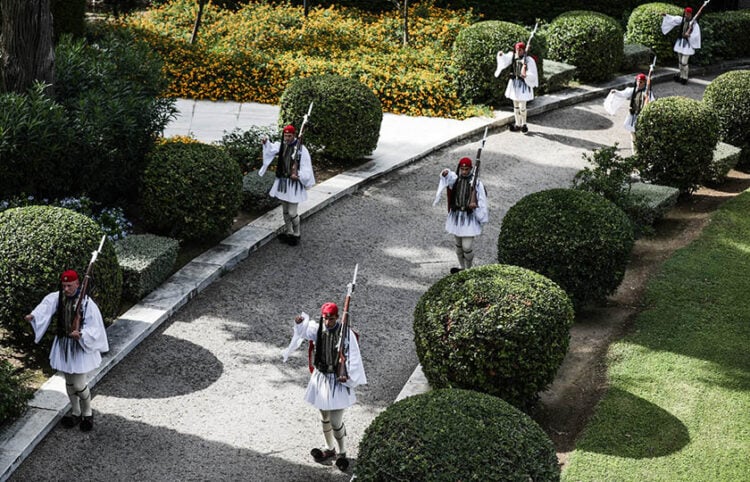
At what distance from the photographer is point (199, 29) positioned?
21.5 meters

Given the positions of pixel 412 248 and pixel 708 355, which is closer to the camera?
pixel 708 355

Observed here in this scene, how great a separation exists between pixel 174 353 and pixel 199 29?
12.9m

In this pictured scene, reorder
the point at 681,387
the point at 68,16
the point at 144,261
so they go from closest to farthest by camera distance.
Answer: the point at 681,387, the point at 144,261, the point at 68,16

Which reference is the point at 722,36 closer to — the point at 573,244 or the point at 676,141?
the point at 676,141

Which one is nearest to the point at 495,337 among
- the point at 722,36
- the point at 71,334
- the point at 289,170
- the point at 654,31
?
the point at 71,334

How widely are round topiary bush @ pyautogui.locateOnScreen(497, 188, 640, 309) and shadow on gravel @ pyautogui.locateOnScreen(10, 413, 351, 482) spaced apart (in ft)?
11.9

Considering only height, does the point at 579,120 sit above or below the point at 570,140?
above

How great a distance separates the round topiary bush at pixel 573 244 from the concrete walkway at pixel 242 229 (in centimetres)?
205

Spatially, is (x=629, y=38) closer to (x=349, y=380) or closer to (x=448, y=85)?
(x=448, y=85)

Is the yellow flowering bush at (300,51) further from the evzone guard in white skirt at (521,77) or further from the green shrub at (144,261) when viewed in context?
the green shrub at (144,261)

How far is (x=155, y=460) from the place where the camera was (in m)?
8.59

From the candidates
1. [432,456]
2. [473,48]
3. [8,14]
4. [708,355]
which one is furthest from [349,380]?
[473,48]

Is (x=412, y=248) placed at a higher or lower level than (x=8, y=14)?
lower

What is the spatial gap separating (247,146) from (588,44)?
8.56 metres
